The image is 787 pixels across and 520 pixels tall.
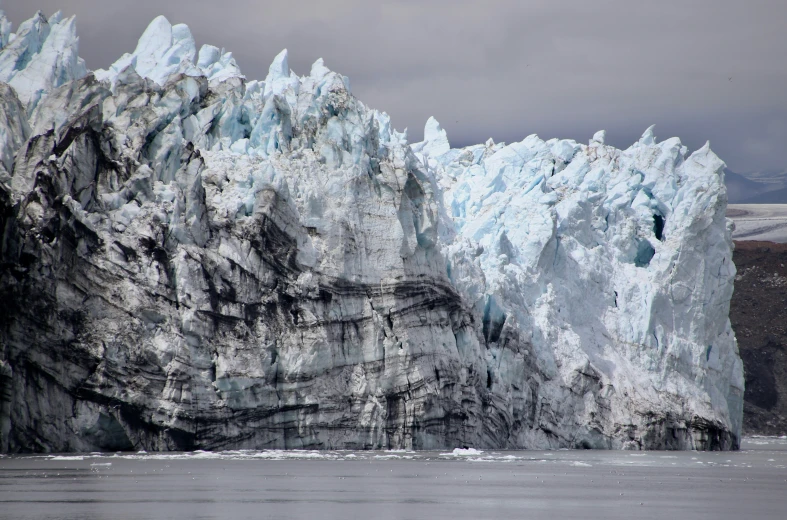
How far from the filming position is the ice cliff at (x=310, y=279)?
2377 centimetres

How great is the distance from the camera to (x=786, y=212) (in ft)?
342

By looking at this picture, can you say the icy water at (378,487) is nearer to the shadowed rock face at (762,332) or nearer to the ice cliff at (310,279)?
the ice cliff at (310,279)

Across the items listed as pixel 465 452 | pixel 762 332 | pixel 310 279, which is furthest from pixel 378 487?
pixel 762 332

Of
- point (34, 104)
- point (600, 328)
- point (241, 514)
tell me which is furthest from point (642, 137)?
point (241, 514)

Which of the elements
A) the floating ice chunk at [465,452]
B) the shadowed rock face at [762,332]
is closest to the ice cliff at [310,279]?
the floating ice chunk at [465,452]

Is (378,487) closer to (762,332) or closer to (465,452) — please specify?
(465,452)

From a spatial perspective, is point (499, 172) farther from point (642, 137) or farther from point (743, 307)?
point (743, 307)

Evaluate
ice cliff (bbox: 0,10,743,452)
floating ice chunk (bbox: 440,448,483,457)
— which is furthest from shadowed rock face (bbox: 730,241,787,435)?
floating ice chunk (bbox: 440,448,483,457)

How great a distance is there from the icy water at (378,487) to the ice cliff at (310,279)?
62.5 inches

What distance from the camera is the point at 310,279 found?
87.8ft

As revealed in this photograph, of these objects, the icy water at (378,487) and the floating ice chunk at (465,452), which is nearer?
the icy water at (378,487)

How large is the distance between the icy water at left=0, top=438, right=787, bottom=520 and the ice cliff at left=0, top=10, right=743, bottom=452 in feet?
5.20

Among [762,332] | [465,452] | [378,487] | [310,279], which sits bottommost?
[378,487]

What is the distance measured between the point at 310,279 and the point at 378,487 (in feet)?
31.8
